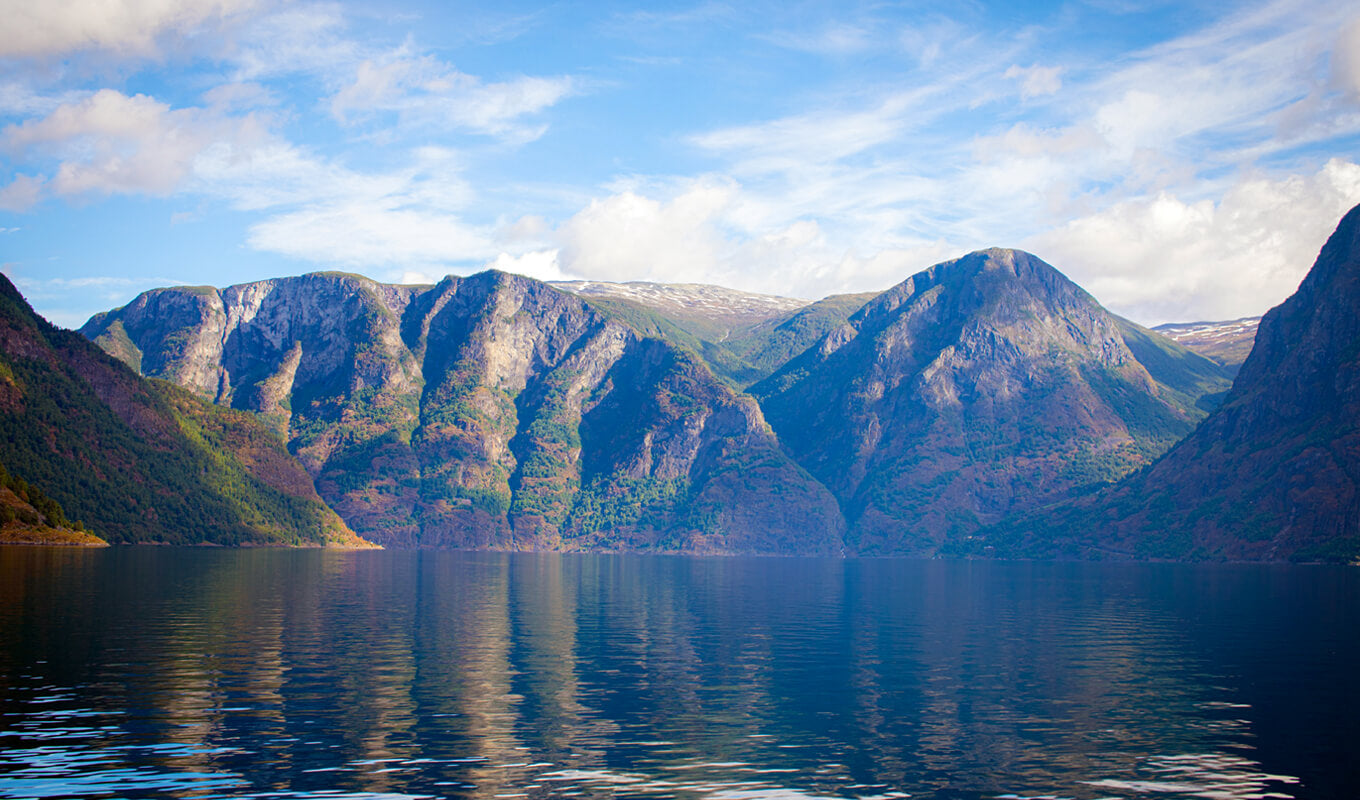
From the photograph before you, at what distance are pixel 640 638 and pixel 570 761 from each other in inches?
1960

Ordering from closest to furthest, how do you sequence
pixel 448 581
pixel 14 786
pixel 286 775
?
1. pixel 14 786
2. pixel 286 775
3. pixel 448 581

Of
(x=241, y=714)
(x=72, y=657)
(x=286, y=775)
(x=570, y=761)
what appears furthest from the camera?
(x=72, y=657)

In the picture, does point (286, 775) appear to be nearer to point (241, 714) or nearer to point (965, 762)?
point (241, 714)

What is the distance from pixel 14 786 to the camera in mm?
41750

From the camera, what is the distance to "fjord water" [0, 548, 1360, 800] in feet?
152

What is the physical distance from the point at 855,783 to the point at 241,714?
1308 inches

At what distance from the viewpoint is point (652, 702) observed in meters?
65.2

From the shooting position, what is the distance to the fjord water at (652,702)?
152ft

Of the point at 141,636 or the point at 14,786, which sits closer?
the point at 14,786

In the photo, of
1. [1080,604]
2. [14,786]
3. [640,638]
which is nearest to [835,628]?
[640,638]

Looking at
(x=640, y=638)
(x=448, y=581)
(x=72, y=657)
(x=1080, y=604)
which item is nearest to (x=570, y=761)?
(x=72, y=657)

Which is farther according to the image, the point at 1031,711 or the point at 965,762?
the point at 1031,711

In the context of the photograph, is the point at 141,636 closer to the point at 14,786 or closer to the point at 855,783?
the point at 14,786

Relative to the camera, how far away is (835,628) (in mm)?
111062
